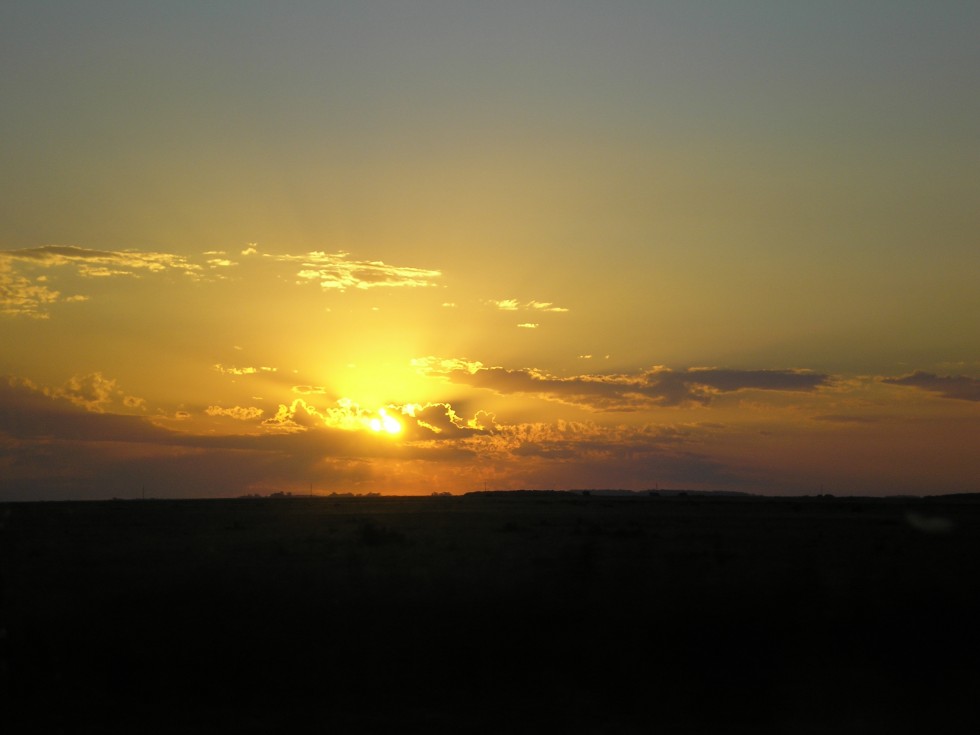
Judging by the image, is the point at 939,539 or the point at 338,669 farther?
the point at 939,539

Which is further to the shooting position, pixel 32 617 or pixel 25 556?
pixel 25 556

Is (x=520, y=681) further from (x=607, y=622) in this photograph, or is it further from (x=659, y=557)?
(x=659, y=557)

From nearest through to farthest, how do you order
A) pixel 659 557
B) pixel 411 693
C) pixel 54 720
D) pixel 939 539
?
pixel 54 720 → pixel 411 693 → pixel 659 557 → pixel 939 539

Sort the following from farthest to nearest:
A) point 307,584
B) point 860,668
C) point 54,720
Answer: point 307,584, point 860,668, point 54,720

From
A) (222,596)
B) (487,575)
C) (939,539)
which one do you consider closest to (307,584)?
(222,596)

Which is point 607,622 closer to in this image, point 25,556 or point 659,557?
point 659,557

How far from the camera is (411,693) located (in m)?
13.1

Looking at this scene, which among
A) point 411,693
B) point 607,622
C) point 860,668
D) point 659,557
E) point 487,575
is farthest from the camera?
point 659,557

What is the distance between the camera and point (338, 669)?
14.0 meters

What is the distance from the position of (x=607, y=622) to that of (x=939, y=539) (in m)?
37.5

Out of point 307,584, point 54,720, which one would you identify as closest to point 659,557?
point 307,584

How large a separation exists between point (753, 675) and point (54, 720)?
30.4 feet

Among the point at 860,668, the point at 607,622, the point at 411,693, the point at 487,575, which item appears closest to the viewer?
the point at 411,693

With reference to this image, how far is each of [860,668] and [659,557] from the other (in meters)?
19.0
